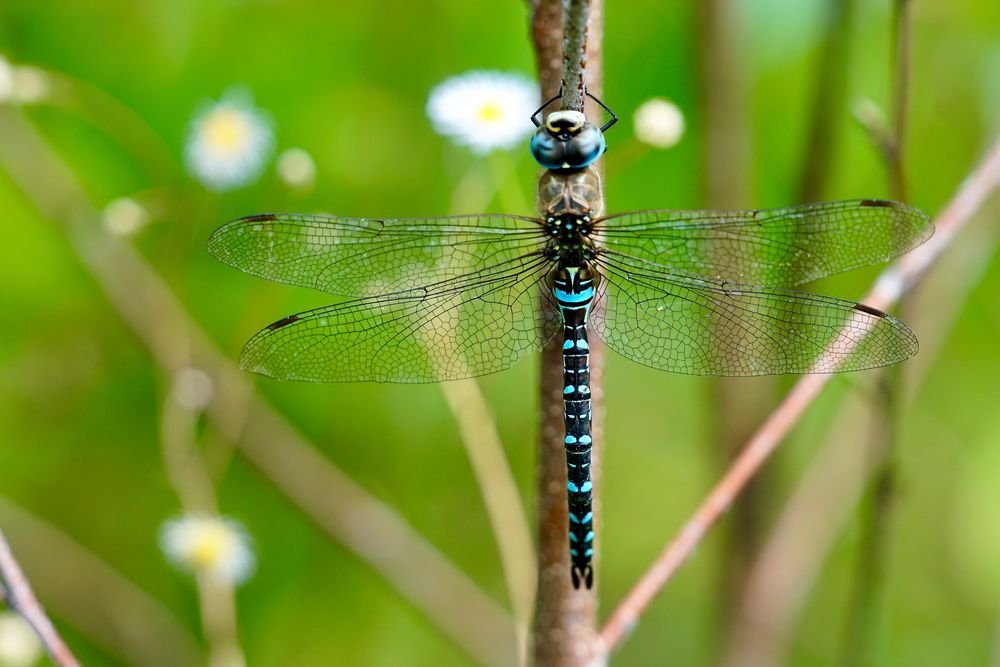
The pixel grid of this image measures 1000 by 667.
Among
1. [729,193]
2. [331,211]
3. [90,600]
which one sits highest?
[331,211]

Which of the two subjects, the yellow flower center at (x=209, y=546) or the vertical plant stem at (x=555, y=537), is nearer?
the vertical plant stem at (x=555, y=537)

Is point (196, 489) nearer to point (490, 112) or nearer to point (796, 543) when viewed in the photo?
point (490, 112)

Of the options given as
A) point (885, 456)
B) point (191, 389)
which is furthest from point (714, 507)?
point (191, 389)

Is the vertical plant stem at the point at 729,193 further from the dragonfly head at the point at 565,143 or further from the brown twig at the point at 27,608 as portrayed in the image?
the brown twig at the point at 27,608

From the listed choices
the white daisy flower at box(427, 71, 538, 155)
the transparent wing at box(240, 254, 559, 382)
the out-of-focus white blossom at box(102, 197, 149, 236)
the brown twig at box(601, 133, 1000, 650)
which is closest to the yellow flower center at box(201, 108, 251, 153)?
the out-of-focus white blossom at box(102, 197, 149, 236)

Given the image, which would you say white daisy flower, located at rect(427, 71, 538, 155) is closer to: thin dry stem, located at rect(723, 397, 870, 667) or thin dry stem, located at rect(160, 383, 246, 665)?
thin dry stem, located at rect(160, 383, 246, 665)

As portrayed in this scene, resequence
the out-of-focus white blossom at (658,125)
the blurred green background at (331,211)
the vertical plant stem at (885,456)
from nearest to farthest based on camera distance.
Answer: the vertical plant stem at (885,456), the out-of-focus white blossom at (658,125), the blurred green background at (331,211)

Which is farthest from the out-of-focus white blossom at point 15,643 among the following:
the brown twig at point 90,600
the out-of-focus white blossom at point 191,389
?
the out-of-focus white blossom at point 191,389
